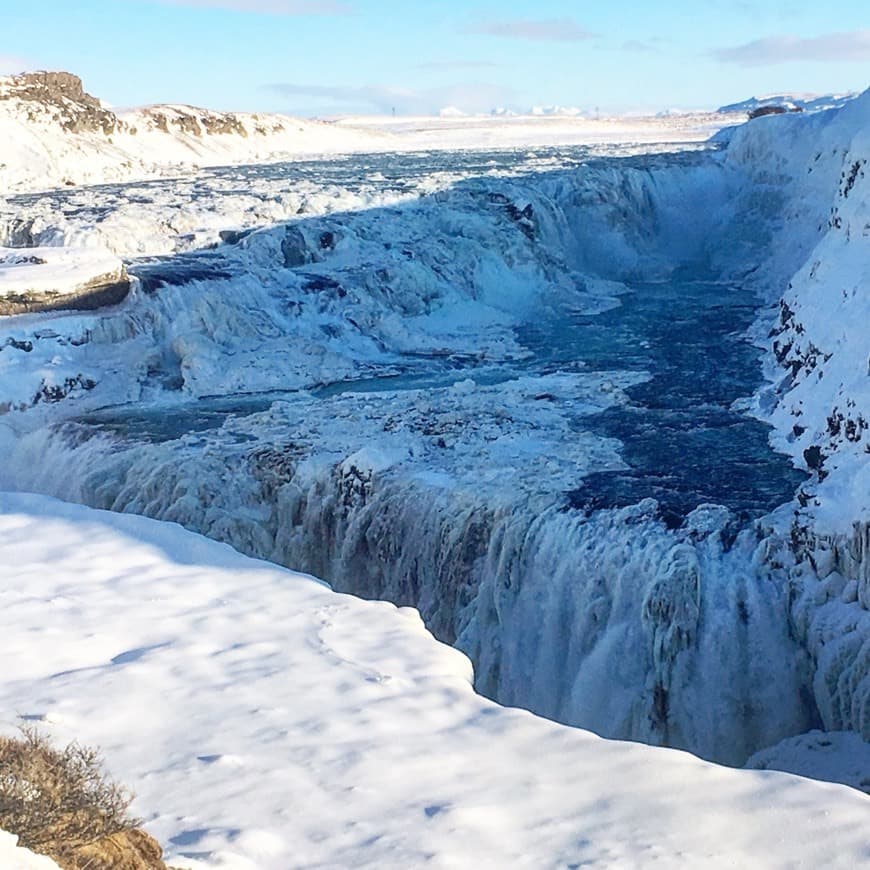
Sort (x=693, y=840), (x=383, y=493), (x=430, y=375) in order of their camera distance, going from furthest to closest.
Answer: (x=430, y=375), (x=383, y=493), (x=693, y=840)

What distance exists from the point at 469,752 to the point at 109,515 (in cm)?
475

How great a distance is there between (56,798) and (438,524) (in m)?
6.46

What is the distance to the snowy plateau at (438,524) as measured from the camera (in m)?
4.73

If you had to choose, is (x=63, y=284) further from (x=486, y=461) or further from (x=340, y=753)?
(x=340, y=753)

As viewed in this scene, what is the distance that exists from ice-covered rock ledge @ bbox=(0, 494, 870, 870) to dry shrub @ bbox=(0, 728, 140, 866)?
0.20 metres

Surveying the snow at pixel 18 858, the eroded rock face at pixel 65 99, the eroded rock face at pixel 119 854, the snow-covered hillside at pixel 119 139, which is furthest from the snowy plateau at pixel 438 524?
the eroded rock face at pixel 65 99

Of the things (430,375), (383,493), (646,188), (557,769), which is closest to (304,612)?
(557,769)

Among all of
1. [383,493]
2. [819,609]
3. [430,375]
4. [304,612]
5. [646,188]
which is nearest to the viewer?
[304,612]

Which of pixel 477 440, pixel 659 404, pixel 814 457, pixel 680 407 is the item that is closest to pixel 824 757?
pixel 814 457

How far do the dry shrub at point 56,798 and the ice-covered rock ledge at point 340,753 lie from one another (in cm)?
20

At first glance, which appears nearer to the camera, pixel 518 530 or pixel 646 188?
pixel 518 530

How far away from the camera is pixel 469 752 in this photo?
16.8ft

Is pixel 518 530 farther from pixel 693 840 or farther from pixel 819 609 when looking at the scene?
pixel 693 840

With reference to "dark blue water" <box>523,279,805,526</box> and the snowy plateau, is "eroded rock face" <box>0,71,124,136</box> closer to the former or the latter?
the snowy plateau
